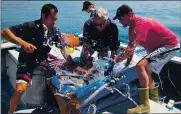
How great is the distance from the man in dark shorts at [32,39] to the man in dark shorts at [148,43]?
951 millimetres

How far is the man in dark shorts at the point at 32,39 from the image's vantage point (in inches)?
161

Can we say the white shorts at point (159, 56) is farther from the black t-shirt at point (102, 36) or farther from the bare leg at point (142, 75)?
the black t-shirt at point (102, 36)

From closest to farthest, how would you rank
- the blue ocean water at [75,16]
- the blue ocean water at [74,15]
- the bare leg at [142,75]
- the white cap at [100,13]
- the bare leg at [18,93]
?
1. the bare leg at [142,75]
2. the bare leg at [18,93]
3. the white cap at [100,13]
4. the blue ocean water at [75,16]
5. the blue ocean water at [74,15]

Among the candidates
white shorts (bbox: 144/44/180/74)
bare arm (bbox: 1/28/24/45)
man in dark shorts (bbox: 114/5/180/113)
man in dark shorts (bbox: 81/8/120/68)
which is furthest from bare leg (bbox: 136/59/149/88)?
bare arm (bbox: 1/28/24/45)

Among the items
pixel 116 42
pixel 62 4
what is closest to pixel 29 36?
pixel 116 42

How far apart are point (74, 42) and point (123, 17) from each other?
8.78 ft

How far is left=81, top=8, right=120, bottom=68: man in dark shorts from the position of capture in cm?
476

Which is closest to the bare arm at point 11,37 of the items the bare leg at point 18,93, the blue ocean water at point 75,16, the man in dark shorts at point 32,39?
the man in dark shorts at point 32,39

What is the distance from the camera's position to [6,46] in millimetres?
6426

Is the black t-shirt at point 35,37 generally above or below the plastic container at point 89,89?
above

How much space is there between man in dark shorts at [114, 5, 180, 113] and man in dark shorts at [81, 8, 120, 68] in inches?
28.3

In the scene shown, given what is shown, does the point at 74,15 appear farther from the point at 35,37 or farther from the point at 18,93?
the point at 18,93

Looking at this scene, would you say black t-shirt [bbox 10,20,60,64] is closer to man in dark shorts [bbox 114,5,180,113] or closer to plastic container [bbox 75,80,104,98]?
plastic container [bbox 75,80,104,98]

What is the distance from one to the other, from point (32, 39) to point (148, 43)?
1.54 meters
